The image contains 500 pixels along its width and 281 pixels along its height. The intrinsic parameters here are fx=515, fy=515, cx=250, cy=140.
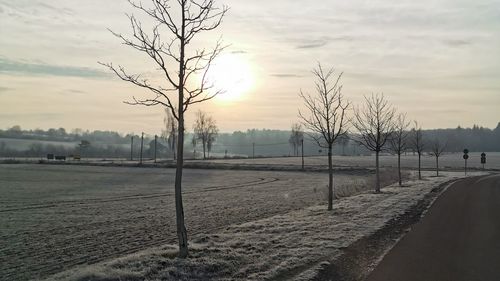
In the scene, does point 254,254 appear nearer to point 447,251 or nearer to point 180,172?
point 180,172

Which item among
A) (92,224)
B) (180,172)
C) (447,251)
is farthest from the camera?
(92,224)

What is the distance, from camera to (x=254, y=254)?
34.2ft

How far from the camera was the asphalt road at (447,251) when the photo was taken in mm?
8922

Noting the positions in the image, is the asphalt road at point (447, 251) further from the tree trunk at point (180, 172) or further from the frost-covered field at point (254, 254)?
the tree trunk at point (180, 172)

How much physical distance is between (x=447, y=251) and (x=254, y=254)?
13.8 ft

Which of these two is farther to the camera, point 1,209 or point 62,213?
point 1,209

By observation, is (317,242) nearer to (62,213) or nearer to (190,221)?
(190,221)

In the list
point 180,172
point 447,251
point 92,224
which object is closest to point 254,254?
point 180,172

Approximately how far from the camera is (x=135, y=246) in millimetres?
13438

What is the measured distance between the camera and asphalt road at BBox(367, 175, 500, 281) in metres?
8.92

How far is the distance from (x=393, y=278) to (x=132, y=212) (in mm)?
15557

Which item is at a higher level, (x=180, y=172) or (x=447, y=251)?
(x=180, y=172)

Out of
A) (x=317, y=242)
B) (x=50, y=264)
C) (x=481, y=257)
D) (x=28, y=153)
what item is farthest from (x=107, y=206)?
(x=28, y=153)

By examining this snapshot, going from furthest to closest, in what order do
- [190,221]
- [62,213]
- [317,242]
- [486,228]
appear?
1. [62,213]
2. [190,221]
3. [486,228]
4. [317,242]
